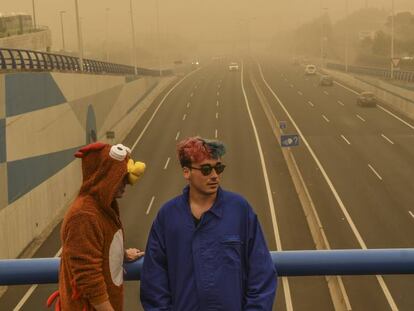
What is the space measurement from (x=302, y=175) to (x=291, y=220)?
853 cm

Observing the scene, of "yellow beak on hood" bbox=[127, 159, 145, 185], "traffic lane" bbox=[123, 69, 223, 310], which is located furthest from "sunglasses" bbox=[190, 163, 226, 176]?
"traffic lane" bbox=[123, 69, 223, 310]

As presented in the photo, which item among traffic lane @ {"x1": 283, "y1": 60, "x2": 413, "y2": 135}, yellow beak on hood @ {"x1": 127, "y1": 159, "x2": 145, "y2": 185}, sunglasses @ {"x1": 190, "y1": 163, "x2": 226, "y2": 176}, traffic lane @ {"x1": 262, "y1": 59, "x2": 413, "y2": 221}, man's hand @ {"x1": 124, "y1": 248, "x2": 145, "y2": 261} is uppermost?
sunglasses @ {"x1": 190, "y1": 163, "x2": 226, "y2": 176}

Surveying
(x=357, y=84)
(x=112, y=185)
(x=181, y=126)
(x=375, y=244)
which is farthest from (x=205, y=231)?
(x=357, y=84)

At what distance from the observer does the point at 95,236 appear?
394cm

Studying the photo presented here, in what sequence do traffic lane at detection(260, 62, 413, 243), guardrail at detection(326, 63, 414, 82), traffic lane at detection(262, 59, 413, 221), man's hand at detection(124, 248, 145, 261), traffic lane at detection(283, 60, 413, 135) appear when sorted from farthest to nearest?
guardrail at detection(326, 63, 414, 82) → traffic lane at detection(283, 60, 413, 135) → traffic lane at detection(262, 59, 413, 221) → traffic lane at detection(260, 62, 413, 243) → man's hand at detection(124, 248, 145, 261)

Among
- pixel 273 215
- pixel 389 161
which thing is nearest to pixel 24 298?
pixel 273 215

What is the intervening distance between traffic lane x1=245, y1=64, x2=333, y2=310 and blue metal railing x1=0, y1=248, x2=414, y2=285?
19.2 meters

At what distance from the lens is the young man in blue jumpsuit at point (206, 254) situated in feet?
12.3

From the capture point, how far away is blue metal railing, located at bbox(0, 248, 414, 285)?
4.14 metres

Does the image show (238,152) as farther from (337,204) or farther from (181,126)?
(337,204)

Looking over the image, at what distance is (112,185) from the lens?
13.5ft

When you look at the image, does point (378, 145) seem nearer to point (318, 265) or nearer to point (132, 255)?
point (318, 265)

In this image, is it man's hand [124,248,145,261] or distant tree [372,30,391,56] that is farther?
distant tree [372,30,391,56]

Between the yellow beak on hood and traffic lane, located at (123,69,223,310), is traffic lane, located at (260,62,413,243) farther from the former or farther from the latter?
the yellow beak on hood
